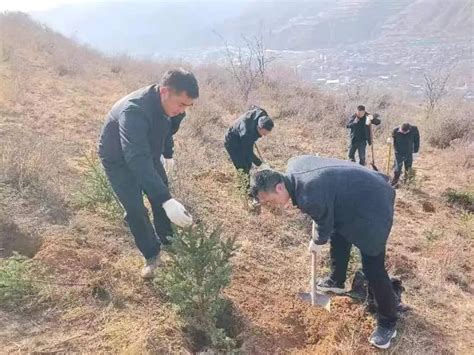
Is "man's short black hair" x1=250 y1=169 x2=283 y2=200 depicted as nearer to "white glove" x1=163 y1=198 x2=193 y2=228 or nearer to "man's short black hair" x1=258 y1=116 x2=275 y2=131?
"white glove" x1=163 y1=198 x2=193 y2=228

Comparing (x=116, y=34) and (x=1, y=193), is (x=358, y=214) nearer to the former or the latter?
(x=1, y=193)

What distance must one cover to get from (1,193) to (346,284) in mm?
3423

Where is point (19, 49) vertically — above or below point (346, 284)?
above

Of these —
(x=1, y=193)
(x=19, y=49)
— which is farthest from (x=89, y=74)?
(x=1, y=193)

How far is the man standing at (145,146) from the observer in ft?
9.22

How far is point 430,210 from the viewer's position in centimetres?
656

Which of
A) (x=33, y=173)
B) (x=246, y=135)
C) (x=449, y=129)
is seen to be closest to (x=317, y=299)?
(x=246, y=135)

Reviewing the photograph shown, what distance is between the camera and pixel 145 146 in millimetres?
2844

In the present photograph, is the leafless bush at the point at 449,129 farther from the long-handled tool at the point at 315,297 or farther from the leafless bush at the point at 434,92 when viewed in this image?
the long-handled tool at the point at 315,297

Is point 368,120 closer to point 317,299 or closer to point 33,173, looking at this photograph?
point 317,299

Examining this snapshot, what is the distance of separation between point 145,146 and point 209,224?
2118 millimetres

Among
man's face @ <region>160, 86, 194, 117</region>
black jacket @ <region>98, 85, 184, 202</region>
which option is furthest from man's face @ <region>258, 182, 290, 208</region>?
man's face @ <region>160, 86, 194, 117</region>

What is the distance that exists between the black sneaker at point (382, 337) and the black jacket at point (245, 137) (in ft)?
9.62

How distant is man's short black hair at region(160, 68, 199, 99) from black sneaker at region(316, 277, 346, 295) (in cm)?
194
